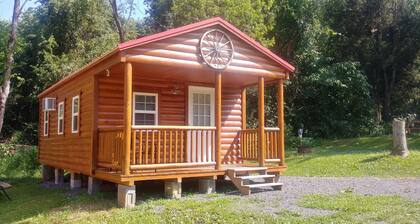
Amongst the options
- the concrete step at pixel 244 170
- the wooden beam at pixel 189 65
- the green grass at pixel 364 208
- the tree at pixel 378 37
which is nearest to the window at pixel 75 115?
the wooden beam at pixel 189 65

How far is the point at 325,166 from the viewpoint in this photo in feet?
54.7

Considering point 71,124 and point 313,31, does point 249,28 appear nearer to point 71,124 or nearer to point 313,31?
point 313,31

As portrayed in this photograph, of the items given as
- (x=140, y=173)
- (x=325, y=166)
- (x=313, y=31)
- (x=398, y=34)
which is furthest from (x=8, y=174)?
(x=398, y=34)

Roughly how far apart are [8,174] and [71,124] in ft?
27.7

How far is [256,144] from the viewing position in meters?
12.9

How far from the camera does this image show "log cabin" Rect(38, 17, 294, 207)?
970 centimetres

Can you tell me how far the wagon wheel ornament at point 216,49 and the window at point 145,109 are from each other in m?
2.72

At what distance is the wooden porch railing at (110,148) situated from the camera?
9.71 metres

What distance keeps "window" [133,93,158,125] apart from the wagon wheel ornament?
2.72 m

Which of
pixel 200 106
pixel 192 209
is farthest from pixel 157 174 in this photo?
pixel 200 106

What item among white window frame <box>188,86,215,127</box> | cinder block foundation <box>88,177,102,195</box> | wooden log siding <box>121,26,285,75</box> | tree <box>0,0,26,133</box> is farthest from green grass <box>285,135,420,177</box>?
tree <box>0,0,26,133</box>

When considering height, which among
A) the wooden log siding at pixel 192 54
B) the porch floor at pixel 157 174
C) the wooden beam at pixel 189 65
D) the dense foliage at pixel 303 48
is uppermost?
the dense foliage at pixel 303 48

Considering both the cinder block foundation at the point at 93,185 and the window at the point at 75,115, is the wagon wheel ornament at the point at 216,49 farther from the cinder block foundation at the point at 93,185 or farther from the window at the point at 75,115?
the window at the point at 75,115

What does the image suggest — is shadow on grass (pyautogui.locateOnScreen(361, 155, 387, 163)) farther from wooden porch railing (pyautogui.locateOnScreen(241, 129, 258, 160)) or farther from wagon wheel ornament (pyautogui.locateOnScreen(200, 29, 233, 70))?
wagon wheel ornament (pyautogui.locateOnScreen(200, 29, 233, 70))
